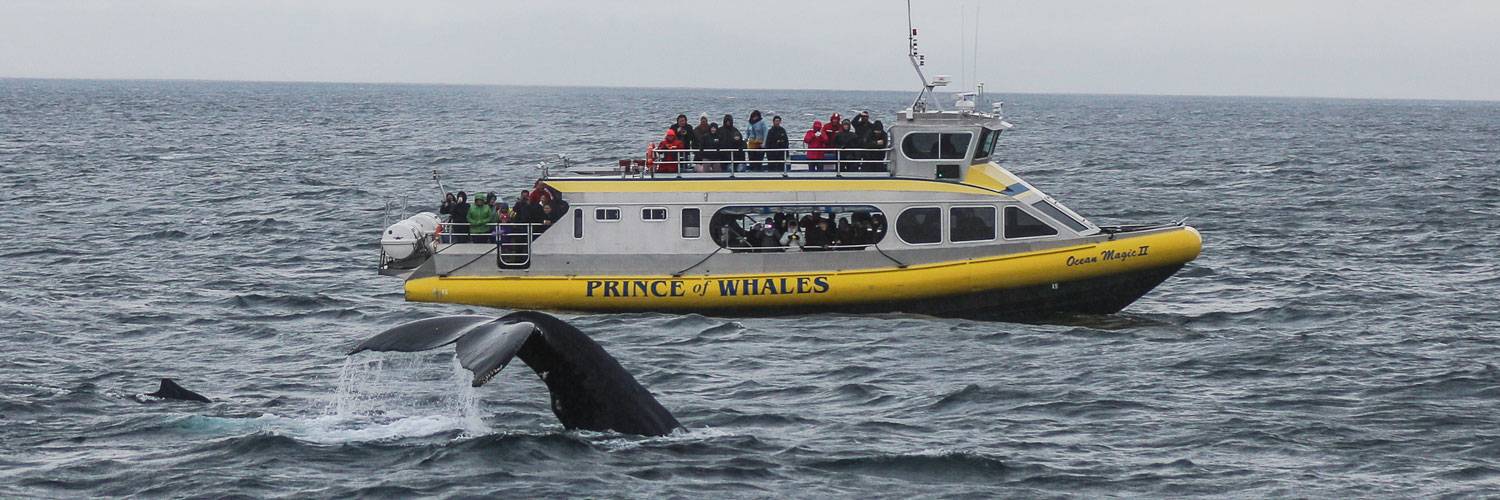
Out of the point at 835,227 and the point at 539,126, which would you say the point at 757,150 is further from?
the point at 539,126

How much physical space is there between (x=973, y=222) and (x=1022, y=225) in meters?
0.76

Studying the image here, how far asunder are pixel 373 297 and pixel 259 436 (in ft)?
39.7

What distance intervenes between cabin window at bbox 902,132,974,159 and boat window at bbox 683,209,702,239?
11.5 feet

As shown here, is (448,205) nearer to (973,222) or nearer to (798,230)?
(798,230)

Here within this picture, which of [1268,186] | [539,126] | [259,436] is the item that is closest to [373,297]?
[259,436]

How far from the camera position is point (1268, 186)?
2338 inches

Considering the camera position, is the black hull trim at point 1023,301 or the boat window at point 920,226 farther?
the boat window at point 920,226

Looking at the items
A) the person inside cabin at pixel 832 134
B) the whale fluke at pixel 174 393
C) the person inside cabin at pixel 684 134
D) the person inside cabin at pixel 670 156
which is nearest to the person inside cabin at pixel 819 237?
the person inside cabin at pixel 832 134

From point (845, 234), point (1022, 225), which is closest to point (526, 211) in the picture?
point (845, 234)

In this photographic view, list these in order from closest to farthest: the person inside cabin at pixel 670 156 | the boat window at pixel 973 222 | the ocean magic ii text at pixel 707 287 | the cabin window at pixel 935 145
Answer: the ocean magic ii text at pixel 707 287, the boat window at pixel 973 222, the cabin window at pixel 935 145, the person inside cabin at pixel 670 156

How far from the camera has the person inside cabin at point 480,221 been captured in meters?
27.5

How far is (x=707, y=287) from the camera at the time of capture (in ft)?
88.7

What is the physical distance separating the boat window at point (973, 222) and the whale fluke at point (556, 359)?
32.1 feet

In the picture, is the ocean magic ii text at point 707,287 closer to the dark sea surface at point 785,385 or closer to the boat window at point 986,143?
the dark sea surface at point 785,385
